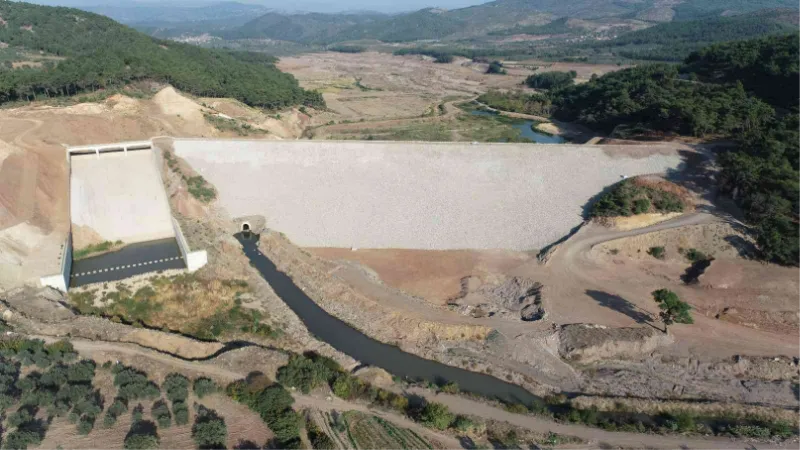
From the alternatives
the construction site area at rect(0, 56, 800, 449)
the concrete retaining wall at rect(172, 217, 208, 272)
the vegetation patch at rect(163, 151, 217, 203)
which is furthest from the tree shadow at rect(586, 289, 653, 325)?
the vegetation patch at rect(163, 151, 217, 203)

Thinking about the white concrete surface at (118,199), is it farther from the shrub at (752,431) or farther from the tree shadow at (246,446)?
the shrub at (752,431)

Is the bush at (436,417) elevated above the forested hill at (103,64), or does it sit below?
below

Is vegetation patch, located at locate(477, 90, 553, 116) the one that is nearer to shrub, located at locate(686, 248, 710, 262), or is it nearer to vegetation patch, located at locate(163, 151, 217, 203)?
shrub, located at locate(686, 248, 710, 262)

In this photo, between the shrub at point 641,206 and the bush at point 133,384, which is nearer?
the bush at point 133,384

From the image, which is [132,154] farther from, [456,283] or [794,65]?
[794,65]

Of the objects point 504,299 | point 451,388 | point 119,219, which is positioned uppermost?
point 119,219

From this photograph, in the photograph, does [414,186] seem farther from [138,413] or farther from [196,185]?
[138,413]

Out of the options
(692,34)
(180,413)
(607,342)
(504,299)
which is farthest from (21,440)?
(692,34)

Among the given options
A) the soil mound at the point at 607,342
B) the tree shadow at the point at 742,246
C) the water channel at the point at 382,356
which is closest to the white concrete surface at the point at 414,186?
the water channel at the point at 382,356
